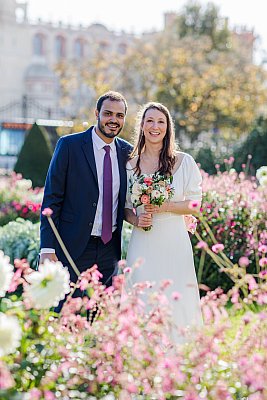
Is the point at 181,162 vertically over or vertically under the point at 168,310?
over

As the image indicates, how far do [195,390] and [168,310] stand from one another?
361 millimetres

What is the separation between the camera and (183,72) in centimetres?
2717

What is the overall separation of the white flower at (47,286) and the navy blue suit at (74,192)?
5.85ft

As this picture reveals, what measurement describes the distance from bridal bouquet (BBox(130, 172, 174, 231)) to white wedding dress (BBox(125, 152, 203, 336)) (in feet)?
0.37

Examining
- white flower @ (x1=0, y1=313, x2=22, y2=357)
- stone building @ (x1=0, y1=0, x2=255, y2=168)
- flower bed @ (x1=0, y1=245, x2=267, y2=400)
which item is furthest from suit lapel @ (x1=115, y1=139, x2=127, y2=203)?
stone building @ (x1=0, y1=0, x2=255, y2=168)

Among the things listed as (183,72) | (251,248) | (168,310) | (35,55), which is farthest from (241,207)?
(35,55)

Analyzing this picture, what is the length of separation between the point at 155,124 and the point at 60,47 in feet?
238

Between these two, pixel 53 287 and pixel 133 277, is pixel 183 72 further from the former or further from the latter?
pixel 53 287

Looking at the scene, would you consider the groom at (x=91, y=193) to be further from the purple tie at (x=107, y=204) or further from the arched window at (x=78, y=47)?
the arched window at (x=78, y=47)

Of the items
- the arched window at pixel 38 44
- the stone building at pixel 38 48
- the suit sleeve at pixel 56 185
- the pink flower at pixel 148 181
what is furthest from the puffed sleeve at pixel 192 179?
the arched window at pixel 38 44

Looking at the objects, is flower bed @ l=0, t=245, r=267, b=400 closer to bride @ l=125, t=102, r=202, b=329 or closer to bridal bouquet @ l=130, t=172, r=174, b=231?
bridal bouquet @ l=130, t=172, r=174, b=231

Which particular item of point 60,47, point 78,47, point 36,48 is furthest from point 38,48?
point 78,47

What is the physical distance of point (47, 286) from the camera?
292 centimetres

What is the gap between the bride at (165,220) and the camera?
481cm
